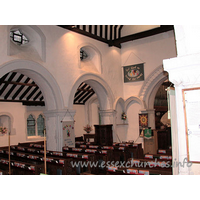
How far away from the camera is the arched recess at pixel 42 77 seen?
327 inches

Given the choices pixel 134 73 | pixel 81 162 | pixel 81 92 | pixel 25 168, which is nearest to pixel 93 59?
pixel 134 73

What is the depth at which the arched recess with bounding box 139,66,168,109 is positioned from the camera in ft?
41.9

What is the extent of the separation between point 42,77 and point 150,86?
21.1 ft

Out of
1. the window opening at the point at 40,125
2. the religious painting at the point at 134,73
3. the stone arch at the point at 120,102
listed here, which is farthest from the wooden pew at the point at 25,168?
the window opening at the point at 40,125

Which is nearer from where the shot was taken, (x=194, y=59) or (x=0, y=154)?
(x=194, y=59)

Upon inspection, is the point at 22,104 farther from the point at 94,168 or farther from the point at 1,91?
the point at 94,168

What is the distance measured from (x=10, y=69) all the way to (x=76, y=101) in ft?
33.4

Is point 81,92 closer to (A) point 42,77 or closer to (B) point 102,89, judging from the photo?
(B) point 102,89

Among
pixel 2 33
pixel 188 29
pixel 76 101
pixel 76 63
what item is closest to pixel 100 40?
A: pixel 76 63

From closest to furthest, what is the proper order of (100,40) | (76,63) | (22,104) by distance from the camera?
(76,63) < (100,40) < (22,104)

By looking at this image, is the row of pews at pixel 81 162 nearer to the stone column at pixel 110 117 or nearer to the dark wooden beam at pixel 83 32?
the stone column at pixel 110 117

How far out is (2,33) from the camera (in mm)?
8047

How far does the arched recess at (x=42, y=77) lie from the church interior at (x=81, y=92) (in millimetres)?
38

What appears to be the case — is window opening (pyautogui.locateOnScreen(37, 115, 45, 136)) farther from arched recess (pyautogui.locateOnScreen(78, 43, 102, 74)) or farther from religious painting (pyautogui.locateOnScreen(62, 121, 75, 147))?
religious painting (pyautogui.locateOnScreen(62, 121, 75, 147))
